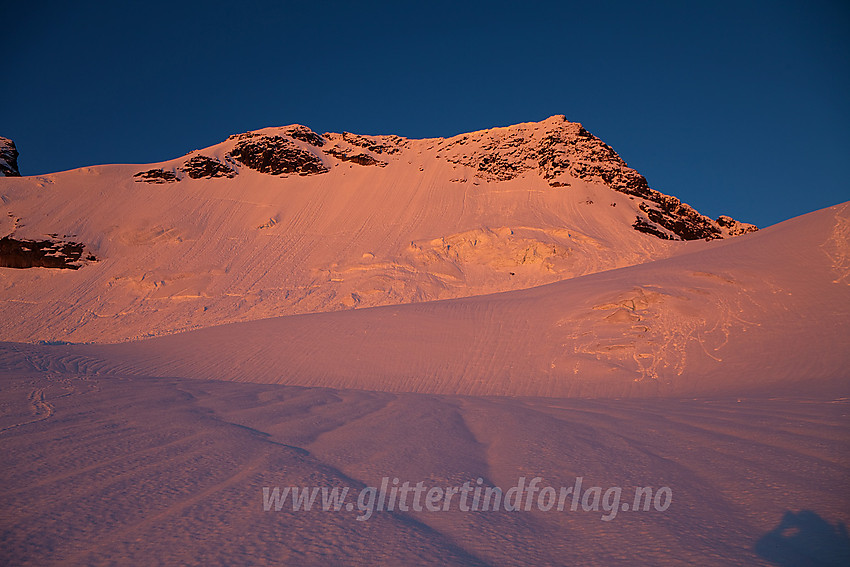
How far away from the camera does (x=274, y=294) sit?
27.9 metres

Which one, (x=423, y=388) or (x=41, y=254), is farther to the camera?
(x=41, y=254)

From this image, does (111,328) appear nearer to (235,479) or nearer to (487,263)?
(487,263)

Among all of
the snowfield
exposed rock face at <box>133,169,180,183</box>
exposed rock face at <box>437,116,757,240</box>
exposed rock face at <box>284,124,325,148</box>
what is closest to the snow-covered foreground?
the snowfield

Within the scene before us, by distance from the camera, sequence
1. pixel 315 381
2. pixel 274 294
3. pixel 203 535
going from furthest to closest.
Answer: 1. pixel 274 294
2. pixel 315 381
3. pixel 203 535

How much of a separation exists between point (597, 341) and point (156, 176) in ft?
149

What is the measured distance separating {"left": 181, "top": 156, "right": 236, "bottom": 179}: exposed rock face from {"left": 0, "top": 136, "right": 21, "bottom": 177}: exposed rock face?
59.1 feet

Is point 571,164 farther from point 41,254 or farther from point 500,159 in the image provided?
point 41,254

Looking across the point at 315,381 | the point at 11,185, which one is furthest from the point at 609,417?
the point at 11,185

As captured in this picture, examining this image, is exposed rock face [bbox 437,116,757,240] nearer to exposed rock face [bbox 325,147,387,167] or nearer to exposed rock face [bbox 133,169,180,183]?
exposed rock face [bbox 325,147,387,167]

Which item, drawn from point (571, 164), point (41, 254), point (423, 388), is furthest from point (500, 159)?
point (41, 254)

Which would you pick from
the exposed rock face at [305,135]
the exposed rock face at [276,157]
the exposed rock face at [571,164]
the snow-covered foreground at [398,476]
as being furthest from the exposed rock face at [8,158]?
Answer: the snow-covered foreground at [398,476]

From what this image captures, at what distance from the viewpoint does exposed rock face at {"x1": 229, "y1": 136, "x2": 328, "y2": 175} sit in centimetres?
4750

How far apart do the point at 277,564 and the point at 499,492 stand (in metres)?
1.97

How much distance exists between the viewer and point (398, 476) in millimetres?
4168
